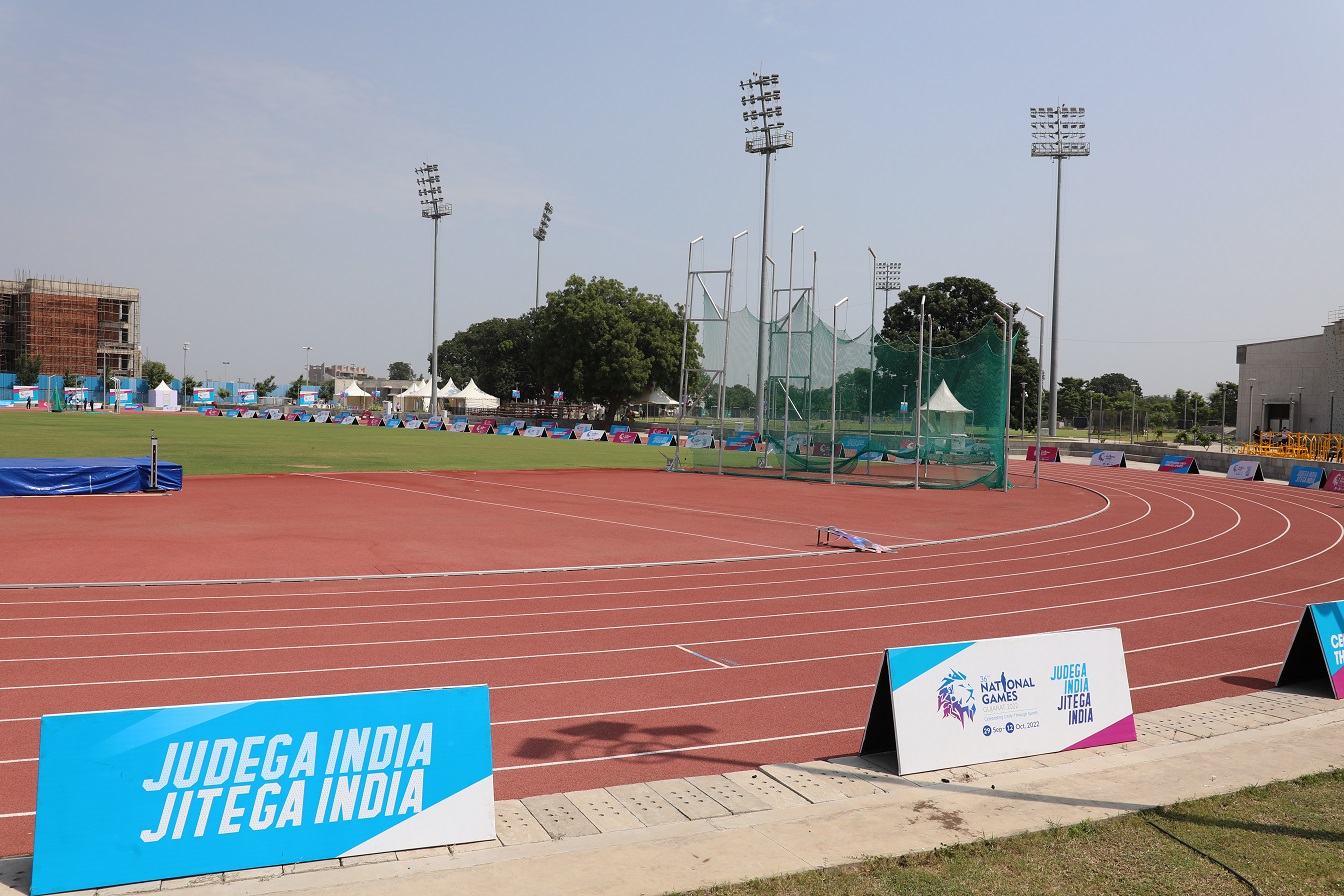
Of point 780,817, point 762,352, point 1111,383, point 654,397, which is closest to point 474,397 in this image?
point 654,397

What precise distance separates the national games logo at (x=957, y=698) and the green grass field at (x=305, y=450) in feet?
85.8

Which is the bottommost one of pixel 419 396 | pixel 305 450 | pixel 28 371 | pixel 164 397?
pixel 305 450

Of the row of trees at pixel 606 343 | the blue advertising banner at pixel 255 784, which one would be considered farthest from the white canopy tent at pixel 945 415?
the row of trees at pixel 606 343

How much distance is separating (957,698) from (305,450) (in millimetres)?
36790

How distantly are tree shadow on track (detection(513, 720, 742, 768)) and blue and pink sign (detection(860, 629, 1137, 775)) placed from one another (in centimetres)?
111

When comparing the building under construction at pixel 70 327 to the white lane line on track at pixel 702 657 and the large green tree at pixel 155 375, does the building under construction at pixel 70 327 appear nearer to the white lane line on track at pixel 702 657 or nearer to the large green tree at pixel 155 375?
the large green tree at pixel 155 375

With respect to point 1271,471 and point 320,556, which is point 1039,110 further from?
point 320,556

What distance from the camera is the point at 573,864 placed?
15.7ft

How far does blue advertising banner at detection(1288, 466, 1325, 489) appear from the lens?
1332 inches

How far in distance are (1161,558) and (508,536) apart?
10875 mm

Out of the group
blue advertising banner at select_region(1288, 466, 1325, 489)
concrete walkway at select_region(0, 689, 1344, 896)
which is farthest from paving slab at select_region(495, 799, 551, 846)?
blue advertising banner at select_region(1288, 466, 1325, 489)

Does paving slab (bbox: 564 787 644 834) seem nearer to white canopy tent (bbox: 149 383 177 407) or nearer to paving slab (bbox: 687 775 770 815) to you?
paving slab (bbox: 687 775 770 815)

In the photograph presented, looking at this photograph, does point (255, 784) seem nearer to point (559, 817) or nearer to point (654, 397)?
point (559, 817)

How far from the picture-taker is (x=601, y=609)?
11141 mm
